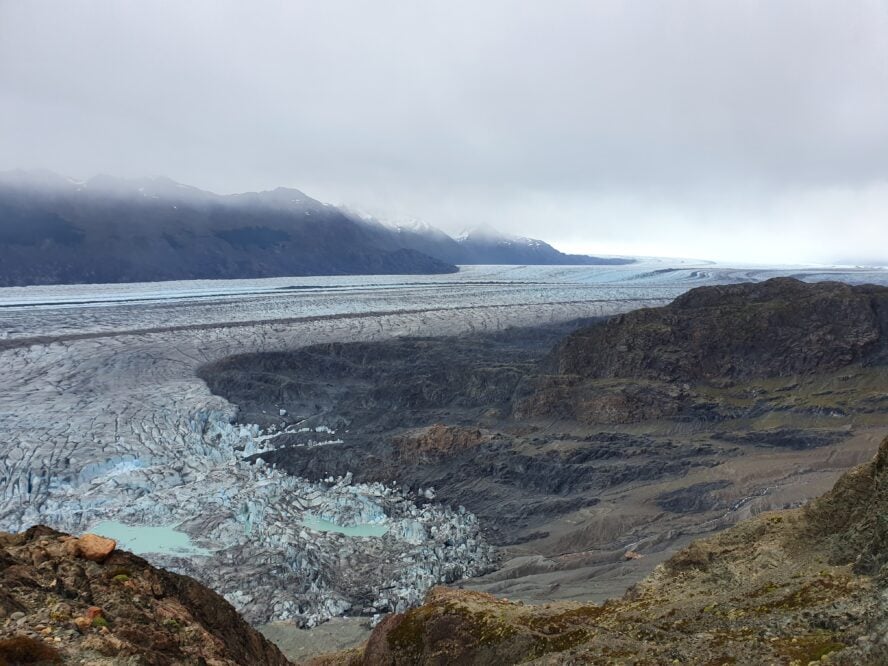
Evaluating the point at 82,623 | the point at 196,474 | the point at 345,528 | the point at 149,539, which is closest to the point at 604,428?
the point at 345,528

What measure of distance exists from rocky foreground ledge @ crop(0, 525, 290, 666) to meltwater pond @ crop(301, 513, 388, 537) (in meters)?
18.8

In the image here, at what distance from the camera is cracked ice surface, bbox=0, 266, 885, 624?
2531 centimetres

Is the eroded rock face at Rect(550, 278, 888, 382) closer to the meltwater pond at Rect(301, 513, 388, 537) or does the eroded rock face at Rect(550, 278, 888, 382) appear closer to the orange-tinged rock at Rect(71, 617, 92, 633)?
the meltwater pond at Rect(301, 513, 388, 537)

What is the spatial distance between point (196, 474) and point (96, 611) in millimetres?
28050

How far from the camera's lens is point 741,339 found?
158 feet

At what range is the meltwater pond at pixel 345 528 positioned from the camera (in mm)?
30094

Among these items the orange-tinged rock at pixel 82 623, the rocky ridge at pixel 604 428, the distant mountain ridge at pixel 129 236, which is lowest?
the rocky ridge at pixel 604 428

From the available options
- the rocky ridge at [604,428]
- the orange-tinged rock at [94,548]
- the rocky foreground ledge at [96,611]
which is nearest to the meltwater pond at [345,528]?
the rocky ridge at [604,428]

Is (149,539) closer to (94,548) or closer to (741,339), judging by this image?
(94,548)

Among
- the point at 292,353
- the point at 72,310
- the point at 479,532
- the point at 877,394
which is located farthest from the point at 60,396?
the point at 877,394

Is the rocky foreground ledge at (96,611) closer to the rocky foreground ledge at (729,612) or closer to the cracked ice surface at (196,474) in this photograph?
the rocky foreground ledge at (729,612)

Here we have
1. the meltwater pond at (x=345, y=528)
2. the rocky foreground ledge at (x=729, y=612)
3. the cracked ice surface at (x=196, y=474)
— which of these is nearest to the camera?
the rocky foreground ledge at (x=729, y=612)

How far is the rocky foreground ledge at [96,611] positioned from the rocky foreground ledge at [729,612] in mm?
3479

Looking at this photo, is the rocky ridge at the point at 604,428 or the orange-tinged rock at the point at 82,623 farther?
the rocky ridge at the point at 604,428
